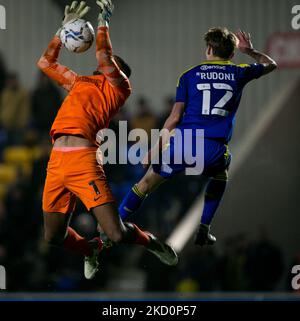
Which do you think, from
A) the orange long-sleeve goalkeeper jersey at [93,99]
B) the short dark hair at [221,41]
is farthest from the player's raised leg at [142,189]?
the short dark hair at [221,41]

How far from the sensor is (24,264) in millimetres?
16312

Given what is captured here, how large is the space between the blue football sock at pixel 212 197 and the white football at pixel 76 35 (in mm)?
1846

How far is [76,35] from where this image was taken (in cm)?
979

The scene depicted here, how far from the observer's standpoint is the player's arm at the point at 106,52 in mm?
9328

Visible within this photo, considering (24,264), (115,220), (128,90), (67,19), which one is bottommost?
(24,264)

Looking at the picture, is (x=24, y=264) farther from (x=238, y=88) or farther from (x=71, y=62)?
(x=238, y=88)

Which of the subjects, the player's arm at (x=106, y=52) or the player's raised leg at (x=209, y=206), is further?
the player's raised leg at (x=209, y=206)

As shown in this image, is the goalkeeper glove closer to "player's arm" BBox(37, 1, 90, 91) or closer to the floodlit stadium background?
"player's arm" BBox(37, 1, 90, 91)

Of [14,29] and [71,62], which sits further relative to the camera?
[14,29]

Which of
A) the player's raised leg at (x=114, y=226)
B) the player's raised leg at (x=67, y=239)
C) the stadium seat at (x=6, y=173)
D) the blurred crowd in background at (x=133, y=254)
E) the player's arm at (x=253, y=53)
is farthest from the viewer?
the stadium seat at (x=6, y=173)

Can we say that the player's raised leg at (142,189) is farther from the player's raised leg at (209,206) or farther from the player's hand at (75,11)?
the player's hand at (75,11)
